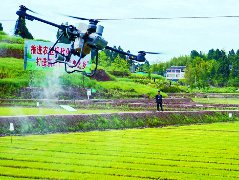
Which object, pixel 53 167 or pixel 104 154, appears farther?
pixel 104 154

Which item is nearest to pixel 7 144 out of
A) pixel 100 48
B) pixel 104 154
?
pixel 104 154

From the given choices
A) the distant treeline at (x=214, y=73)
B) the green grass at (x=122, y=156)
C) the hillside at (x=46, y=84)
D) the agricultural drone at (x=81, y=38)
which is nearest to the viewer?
the agricultural drone at (x=81, y=38)

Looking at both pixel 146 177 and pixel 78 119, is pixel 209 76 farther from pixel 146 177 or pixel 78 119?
pixel 146 177

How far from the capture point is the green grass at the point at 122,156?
18.6 m

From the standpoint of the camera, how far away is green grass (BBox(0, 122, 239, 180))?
60.9ft

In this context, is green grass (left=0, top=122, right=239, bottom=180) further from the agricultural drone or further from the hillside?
the hillside

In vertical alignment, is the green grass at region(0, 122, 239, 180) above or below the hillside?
below

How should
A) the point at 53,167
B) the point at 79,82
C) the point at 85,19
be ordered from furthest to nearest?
the point at 79,82
the point at 53,167
the point at 85,19

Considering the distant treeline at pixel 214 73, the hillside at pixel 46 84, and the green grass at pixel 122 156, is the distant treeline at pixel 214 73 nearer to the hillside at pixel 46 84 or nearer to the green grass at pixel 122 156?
the hillside at pixel 46 84

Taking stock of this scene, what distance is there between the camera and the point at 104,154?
2277 cm

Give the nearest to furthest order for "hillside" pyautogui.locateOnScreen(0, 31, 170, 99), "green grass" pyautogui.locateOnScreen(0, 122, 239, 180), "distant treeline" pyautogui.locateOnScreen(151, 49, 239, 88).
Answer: "green grass" pyautogui.locateOnScreen(0, 122, 239, 180)
"hillside" pyautogui.locateOnScreen(0, 31, 170, 99)
"distant treeline" pyautogui.locateOnScreen(151, 49, 239, 88)

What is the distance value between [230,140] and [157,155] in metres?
7.33

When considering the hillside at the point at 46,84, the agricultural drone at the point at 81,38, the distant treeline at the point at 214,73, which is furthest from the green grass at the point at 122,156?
the distant treeline at the point at 214,73

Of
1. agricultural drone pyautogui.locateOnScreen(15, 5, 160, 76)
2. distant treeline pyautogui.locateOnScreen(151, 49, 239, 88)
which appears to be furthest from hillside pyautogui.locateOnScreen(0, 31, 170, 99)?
agricultural drone pyautogui.locateOnScreen(15, 5, 160, 76)
